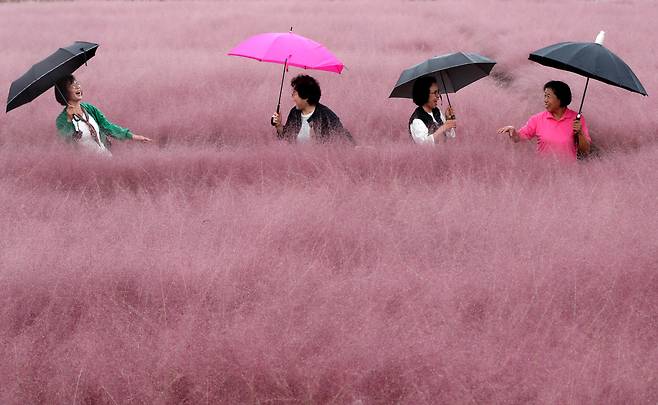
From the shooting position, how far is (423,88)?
539cm

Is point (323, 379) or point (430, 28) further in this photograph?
point (430, 28)

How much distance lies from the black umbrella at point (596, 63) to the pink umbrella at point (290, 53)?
1917 millimetres

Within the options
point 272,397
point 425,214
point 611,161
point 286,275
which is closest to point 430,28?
point 611,161

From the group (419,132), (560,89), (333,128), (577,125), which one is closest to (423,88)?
(419,132)

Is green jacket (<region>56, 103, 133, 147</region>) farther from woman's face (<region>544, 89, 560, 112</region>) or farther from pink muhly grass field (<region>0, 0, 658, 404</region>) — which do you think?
woman's face (<region>544, 89, 560, 112</region>)

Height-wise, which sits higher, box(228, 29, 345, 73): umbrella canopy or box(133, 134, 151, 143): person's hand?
box(228, 29, 345, 73): umbrella canopy

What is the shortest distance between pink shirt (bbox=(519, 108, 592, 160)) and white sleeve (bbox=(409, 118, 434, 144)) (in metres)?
1.04

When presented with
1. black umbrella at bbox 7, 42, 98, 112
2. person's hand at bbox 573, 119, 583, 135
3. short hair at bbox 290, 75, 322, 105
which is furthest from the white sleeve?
black umbrella at bbox 7, 42, 98, 112

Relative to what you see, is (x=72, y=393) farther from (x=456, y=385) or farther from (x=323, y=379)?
(x=456, y=385)

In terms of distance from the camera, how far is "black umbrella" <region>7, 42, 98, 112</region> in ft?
15.8

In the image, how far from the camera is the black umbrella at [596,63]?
4586 mm

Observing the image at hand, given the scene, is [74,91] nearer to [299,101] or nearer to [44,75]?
[44,75]

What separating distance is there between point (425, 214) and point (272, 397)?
189 cm

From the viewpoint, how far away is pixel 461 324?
281cm
